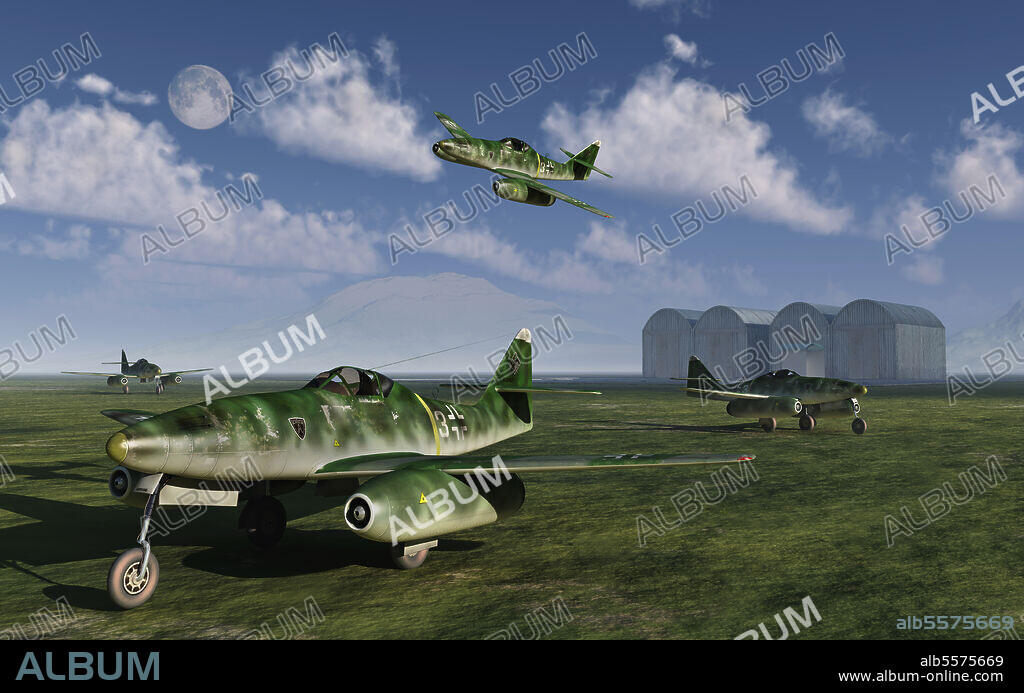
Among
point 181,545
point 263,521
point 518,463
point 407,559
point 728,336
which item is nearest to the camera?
point 518,463

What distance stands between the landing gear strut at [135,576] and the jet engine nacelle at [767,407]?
21.4m

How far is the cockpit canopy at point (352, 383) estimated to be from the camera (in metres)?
9.23

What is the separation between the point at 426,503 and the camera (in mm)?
7727

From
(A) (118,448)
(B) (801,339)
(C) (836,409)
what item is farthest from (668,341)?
(A) (118,448)

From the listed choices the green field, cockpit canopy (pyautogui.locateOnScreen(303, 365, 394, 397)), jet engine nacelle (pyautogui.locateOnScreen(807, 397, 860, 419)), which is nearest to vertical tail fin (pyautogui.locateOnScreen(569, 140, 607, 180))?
jet engine nacelle (pyautogui.locateOnScreen(807, 397, 860, 419))

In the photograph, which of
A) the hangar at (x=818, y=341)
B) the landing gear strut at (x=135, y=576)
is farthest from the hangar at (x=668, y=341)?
the landing gear strut at (x=135, y=576)

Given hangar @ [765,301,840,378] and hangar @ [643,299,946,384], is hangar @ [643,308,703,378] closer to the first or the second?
hangar @ [643,299,946,384]

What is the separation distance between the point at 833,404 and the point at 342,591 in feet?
71.1

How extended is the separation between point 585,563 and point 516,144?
16.4 meters

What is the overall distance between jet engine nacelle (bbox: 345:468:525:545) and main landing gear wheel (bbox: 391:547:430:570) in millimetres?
604

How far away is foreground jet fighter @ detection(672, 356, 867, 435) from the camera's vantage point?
2400 centimetres

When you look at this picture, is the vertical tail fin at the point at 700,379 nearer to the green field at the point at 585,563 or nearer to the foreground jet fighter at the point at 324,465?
the green field at the point at 585,563

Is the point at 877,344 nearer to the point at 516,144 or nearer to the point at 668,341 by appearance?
the point at 668,341
